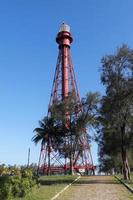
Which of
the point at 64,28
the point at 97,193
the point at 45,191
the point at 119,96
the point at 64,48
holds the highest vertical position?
the point at 64,28

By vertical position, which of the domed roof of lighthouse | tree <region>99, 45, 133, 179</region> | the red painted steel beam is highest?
the domed roof of lighthouse

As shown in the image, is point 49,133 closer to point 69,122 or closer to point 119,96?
point 69,122

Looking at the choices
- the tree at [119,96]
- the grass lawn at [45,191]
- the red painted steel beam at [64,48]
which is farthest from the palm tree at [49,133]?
the grass lawn at [45,191]

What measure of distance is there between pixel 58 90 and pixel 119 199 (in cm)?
5218

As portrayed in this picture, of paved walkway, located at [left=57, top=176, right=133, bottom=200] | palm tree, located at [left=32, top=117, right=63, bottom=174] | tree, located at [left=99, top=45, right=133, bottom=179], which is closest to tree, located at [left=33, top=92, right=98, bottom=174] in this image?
palm tree, located at [left=32, top=117, right=63, bottom=174]

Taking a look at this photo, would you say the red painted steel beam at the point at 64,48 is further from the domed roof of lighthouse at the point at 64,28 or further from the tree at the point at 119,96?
the tree at the point at 119,96

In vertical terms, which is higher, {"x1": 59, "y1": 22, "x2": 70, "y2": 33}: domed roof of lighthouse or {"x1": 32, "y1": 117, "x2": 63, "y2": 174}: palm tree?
{"x1": 59, "y1": 22, "x2": 70, "y2": 33}: domed roof of lighthouse

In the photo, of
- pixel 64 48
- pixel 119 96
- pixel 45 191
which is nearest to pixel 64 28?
pixel 64 48

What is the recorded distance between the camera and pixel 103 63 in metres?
39.2

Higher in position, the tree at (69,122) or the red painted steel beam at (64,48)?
the red painted steel beam at (64,48)

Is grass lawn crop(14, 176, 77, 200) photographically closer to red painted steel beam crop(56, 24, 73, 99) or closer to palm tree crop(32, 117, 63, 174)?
palm tree crop(32, 117, 63, 174)

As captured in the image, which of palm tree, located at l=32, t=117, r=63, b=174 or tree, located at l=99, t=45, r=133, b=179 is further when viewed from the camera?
palm tree, located at l=32, t=117, r=63, b=174

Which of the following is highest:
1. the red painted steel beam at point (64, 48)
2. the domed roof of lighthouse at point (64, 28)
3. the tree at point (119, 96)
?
the domed roof of lighthouse at point (64, 28)

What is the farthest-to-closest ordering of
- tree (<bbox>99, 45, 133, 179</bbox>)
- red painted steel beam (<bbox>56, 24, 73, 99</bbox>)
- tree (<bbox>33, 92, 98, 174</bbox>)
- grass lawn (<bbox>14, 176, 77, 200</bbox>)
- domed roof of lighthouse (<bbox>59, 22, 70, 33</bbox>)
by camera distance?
domed roof of lighthouse (<bbox>59, 22, 70, 33</bbox>)
red painted steel beam (<bbox>56, 24, 73, 99</bbox>)
tree (<bbox>33, 92, 98, 174</bbox>)
tree (<bbox>99, 45, 133, 179</bbox>)
grass lawn (<bbox>14, 176, 77, 200</bbox>)
